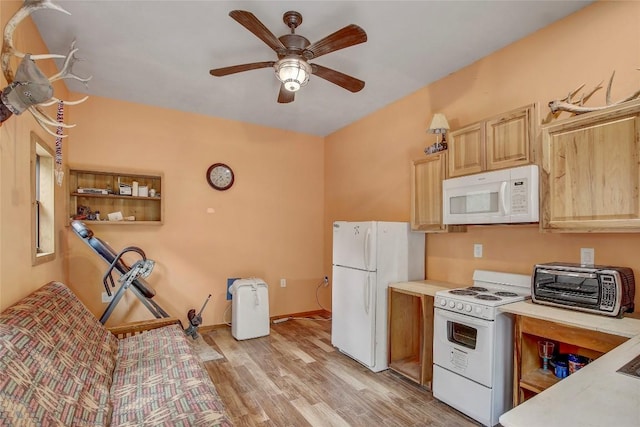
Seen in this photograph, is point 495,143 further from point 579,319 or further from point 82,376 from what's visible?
point 82,376

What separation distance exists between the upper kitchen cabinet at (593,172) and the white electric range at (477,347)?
0.64 metres

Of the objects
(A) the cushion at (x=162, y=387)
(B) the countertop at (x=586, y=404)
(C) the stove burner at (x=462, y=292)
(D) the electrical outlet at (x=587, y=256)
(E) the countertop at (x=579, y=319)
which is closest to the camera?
(B) the countertop at (x=586, y=404)

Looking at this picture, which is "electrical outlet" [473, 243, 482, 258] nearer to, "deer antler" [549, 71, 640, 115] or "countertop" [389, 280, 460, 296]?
"countertop" [389, 280, 460, 296]

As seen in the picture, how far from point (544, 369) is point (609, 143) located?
1.47m

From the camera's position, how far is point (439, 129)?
294cm

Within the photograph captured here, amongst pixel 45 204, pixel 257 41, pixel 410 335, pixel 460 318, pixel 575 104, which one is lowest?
pixel 410 335

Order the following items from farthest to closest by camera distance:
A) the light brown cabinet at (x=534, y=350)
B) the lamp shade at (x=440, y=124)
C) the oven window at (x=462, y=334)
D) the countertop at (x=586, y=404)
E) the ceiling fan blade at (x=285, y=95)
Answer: the lamp shade at (x=440, y=124) < the ceiling fan blade at (x=285, y=95) < the oven window at (x=462, y=334) < the light brown cabinet at (x=534, y=350) < the countertop at (x=586, y=404)

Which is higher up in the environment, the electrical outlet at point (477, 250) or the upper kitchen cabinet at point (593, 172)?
→ the upper kitchen cabinet at point (593, 172)

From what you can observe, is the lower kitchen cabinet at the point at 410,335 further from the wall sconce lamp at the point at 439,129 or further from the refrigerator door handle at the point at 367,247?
the wall sconce lamp at the point at 439,129

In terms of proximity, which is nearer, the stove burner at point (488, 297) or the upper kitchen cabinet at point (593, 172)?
the upper kitchen cabinet at point (593, 172)

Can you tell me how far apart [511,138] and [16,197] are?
3188mm

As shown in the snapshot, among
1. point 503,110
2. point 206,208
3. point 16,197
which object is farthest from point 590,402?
point 206,208

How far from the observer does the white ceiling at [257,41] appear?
7.20 ft

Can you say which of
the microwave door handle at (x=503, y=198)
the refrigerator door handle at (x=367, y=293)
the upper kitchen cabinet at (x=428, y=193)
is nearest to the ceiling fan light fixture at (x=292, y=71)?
the upper kitchen cabinet at (x=428, y=193)
